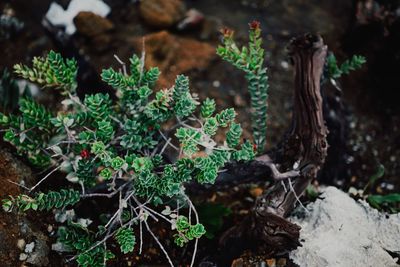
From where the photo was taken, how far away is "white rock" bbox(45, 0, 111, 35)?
11.2 feet

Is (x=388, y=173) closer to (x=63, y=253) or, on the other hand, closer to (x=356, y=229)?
(x=356, y=229)

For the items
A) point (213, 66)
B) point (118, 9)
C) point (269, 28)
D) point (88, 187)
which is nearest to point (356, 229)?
point (88, 187)

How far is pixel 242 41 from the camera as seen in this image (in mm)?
3871

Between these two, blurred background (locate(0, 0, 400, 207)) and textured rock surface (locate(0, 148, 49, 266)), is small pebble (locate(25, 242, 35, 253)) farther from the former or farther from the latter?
blurred background (locate(0, 0, 400, 207))

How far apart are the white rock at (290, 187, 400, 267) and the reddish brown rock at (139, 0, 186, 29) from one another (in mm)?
1969

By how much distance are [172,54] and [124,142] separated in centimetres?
161

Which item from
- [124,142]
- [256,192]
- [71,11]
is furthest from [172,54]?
[124,142]

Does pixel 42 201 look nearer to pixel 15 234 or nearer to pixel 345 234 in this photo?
pixel 15 234

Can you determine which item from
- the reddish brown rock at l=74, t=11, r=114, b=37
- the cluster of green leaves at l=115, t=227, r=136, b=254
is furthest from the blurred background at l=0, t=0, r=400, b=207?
the cluster of green leaves at l=115, t=227, r=136, b=254

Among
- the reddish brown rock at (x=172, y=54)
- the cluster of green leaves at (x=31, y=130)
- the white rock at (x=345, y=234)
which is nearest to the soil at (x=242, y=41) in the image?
the reddish brown rock at (x=172, y=54)

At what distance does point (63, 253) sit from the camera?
243 cm

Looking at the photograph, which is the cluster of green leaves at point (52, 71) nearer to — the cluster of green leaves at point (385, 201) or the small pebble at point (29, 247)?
the small pebble at point (29, 247)

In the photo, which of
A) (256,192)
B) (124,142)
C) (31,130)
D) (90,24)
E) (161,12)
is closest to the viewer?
(124,142)

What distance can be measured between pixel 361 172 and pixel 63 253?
205 cm
